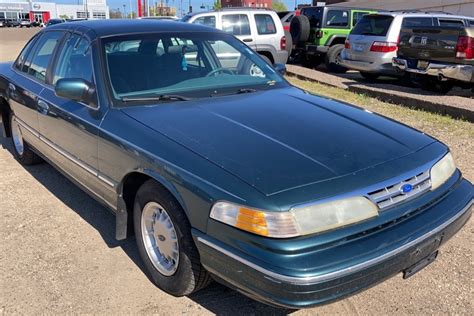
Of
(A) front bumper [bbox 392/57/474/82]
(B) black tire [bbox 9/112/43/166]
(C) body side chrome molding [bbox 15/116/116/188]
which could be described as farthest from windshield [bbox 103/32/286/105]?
(A) front bumper [bbox 392/57/474/82]

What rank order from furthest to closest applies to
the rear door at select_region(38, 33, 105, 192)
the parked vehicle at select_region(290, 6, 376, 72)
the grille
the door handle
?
the parked vehicle at select_region(290, 6, 376, 72), the door handle, the rear door at select_region(38, 33, 105, 192), the grille

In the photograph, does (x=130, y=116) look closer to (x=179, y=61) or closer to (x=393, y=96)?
(x=179, y=61)

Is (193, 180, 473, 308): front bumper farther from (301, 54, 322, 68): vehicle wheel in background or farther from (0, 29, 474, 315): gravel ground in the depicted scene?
(301, 54, 322, 68): vehicle wheel in background

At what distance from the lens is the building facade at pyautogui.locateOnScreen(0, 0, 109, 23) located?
93.4 metres

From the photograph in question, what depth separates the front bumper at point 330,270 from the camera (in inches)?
85.8

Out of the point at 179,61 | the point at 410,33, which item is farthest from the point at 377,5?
the point at 179,61

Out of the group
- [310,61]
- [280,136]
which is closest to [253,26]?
[310,61]

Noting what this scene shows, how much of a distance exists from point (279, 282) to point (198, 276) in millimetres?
682

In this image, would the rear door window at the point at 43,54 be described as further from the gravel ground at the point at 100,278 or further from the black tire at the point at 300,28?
the black tire at the point at 300,28

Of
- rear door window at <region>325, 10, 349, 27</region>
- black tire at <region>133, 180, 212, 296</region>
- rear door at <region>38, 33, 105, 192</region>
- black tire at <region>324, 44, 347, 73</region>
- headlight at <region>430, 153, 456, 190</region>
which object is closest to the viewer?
black tire at <region>133, 180, 212, 296</region>

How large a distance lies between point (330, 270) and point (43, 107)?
10.2 feet

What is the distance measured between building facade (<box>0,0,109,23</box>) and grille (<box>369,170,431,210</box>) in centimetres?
9708

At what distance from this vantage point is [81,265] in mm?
3367

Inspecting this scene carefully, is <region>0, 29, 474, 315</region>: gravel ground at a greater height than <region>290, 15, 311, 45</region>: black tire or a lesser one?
lesser
